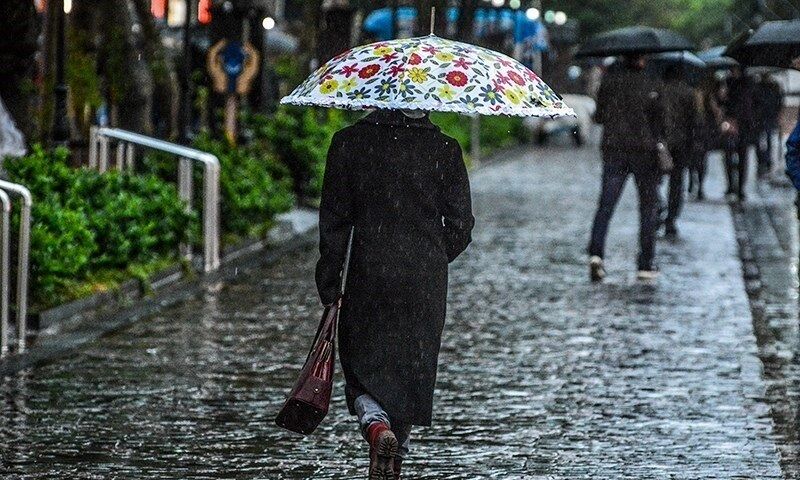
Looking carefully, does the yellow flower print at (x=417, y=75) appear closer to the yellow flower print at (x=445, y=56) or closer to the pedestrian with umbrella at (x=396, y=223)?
the pedestrian with umbrella at (x=396, y=223)

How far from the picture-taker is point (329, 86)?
22.4 feet

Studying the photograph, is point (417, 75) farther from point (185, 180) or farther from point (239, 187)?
point (239, 187)

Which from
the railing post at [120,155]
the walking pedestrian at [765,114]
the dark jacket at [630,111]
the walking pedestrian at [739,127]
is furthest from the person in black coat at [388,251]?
the walking pedestrian at [765,114]

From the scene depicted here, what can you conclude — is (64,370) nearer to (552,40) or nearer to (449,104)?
(449,104)

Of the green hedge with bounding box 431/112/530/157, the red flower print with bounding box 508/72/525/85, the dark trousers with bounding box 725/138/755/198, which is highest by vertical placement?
the red flower print with bounding box 508/72/525/85

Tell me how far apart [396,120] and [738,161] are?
18.1m

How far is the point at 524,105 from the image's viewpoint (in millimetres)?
6797

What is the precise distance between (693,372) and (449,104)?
3887mm

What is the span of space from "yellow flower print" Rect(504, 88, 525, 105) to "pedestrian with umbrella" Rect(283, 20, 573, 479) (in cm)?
3

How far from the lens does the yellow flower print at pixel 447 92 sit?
21.6 ft

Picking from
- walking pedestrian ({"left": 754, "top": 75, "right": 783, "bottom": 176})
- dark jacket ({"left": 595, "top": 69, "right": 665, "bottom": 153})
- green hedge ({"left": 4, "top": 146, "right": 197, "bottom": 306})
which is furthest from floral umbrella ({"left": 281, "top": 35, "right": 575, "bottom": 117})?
walking pedestrian ({"left": 754, "top": 75, "right": 783, "bottom": 176})

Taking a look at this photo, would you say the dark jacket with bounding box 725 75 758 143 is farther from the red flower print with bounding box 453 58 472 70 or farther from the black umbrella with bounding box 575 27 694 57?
the red flower print with bounding box 453 58 472 70

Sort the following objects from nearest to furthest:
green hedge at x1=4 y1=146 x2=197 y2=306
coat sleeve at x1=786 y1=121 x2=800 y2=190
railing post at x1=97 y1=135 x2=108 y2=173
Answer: coat sleeve at x1=786 y1=121 x2=800 y2=190
green hedge at x1=4 y1=146 x2=197 y2=306
railing post at x1=97 y1=135 x2=108 y2=173

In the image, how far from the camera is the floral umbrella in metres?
6.59
